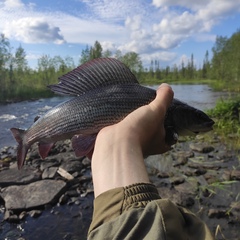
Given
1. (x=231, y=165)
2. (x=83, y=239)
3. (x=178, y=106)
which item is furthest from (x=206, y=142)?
(x=178, y=106)

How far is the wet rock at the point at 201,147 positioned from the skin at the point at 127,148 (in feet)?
27.2

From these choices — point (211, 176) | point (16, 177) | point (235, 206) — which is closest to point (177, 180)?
point (211, 176)

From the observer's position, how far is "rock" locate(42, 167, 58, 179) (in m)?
8.03

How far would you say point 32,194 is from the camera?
6723 millimetres

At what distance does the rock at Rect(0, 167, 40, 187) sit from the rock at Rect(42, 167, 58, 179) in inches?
7.5

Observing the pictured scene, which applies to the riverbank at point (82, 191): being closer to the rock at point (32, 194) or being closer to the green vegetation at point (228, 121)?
the rock at point (32, 194)

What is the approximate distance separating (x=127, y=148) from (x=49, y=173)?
7201 mm

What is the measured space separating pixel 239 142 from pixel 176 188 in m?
4.50

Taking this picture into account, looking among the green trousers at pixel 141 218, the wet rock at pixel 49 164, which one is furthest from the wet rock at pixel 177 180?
the green trousers at pixel 141 218

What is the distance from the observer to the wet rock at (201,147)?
32.5ft

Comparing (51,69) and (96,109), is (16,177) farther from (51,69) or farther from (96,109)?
(51,69)

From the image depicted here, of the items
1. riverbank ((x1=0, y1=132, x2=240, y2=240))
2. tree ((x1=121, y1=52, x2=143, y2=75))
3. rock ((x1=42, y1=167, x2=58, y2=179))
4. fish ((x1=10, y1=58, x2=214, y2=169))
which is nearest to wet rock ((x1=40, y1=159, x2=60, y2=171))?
riverbank ((x1=0, y1=132, x2=240, y2=240))

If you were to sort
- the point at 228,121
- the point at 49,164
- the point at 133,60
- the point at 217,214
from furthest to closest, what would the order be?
the point at 133,60 < the point at 228,121 < the point at 49,164 < the point at 217,214

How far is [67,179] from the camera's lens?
7820mm
